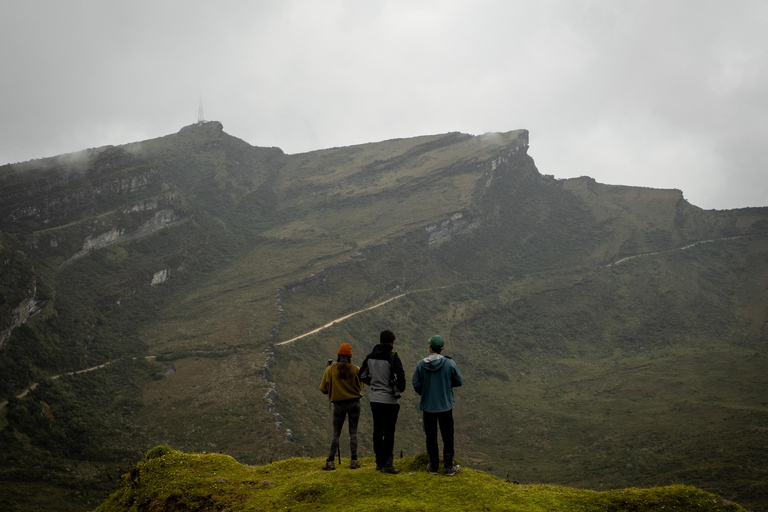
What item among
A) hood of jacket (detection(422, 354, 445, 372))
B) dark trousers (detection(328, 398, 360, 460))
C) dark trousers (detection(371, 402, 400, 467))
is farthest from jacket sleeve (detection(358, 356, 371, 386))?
hood of jacket (detection(422, 354, 445, 372))

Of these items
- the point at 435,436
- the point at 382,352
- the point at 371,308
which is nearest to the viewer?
the point at 435,436

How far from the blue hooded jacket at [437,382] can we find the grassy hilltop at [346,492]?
4.61 feet

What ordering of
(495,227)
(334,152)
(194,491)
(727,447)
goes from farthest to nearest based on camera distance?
(334,152), (495,227), (727,447), (194,491)

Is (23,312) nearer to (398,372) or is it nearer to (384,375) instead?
(384,375)

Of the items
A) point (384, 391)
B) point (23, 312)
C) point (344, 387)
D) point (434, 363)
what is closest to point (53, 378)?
point (23, 312)

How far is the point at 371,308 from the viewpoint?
251ft

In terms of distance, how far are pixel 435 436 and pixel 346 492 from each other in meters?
2.11

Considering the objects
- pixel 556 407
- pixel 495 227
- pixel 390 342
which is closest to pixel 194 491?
pixel 390 342

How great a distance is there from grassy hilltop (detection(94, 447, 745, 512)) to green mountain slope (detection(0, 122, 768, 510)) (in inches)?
54.2

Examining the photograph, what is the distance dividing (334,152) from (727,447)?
121574 millimetres

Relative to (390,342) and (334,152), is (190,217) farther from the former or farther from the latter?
(390,342)

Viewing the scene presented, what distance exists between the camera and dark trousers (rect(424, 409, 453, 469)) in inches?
428

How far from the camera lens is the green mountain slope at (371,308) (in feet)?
133

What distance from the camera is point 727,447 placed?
3772 cm
